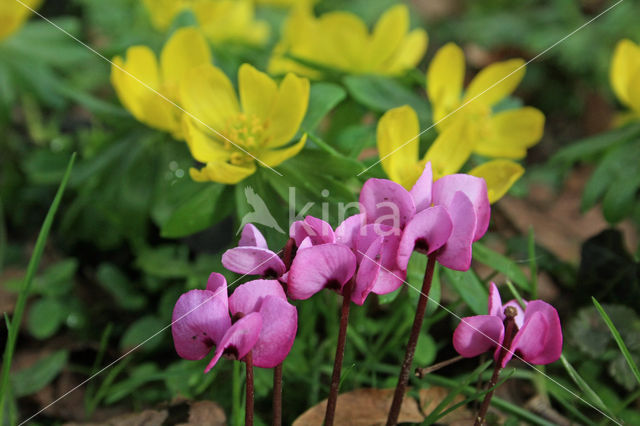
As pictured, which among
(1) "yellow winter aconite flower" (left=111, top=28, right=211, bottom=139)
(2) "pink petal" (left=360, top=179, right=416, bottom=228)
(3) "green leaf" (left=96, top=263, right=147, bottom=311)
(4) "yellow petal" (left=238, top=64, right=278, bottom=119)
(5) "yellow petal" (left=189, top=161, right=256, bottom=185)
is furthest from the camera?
(3) "green leaf" (left=96, top=263, right=147, bottom=311)

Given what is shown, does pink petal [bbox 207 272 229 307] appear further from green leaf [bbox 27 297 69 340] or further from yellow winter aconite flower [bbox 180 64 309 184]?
green leaf [bbox 27 297 69 340]

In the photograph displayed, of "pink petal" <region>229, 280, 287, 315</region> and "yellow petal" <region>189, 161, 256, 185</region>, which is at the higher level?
"yellow petal" <region>189, 161, 256, 185</region>

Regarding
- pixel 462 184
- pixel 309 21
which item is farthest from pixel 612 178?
pixel 309 21

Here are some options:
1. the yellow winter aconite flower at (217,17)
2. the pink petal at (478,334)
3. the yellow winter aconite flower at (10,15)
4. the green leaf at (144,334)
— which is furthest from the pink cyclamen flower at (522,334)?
the yellow winter aconite flower at (10,15)

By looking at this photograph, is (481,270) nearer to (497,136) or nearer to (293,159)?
(497,136)

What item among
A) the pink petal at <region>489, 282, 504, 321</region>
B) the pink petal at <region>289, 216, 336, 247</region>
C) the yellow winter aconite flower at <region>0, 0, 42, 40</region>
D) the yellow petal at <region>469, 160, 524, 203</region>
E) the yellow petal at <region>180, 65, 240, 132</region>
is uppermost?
the yellow winter aconite flower at <region>0, 0, 42, 40</region>

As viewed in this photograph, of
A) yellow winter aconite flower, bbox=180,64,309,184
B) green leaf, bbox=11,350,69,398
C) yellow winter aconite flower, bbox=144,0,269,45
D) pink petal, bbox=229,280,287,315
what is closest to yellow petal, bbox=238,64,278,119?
yellow winter aconite flower, bbox=180,64,309,184

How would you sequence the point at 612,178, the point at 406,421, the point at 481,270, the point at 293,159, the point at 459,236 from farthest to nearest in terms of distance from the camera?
1. the point at 481,270
2. the point at 612,178
3. the point at 293,159
4. the point at 406,421
5. the point at 459,236
